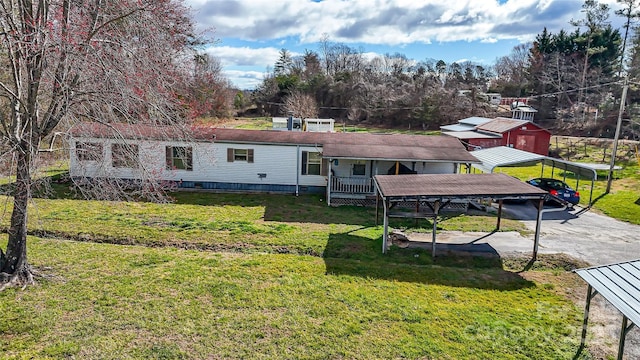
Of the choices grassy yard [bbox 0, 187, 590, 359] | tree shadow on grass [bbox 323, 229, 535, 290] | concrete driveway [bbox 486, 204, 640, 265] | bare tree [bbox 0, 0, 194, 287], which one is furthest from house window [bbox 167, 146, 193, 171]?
concrete driveway [bbox 486, 204, 640, 265]

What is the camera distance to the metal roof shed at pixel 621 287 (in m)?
5.03

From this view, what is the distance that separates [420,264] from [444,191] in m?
2.30

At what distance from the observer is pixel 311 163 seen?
19.0m

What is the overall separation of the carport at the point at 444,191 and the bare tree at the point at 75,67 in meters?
6.69

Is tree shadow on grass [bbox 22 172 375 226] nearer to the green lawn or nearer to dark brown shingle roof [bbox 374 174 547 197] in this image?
dark brown shingle roof [bbox 374 174 547 197]

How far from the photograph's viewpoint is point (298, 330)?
721cm

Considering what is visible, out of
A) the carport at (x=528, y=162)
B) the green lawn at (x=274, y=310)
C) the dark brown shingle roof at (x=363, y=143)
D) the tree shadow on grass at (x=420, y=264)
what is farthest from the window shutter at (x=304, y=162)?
the green lawn at (x=274, y=310)

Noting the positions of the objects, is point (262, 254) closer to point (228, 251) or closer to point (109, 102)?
point (228, 251)

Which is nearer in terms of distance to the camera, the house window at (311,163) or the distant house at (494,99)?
the house window at (311,163)

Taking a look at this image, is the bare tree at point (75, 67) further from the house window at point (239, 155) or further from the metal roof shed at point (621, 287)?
the house window at point (239, 155)

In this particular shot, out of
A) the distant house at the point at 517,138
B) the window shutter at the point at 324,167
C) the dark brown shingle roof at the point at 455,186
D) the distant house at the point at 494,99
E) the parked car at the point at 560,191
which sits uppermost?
the distant house at the point at 494,99

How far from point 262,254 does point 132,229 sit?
479cm

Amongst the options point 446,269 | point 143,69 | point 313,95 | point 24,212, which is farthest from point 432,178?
point 313,95

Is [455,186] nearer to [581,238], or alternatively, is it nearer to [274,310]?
[581,238]
